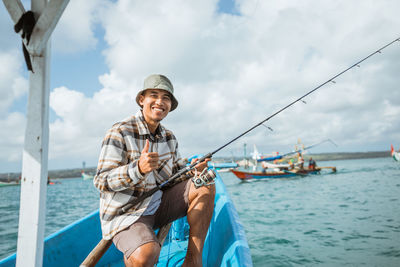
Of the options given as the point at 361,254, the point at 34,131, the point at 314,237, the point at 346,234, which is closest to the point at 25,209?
the point at 34,131

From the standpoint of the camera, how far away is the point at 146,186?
2031 millimetres

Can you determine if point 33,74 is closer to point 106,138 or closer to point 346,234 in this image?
point 106,138

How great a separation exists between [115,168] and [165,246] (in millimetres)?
2247

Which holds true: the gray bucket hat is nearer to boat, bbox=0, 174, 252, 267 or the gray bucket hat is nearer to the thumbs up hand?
the thumbs up hand

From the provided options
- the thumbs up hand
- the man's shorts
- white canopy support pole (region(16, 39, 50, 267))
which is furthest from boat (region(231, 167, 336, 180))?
white canopy support pole (region(16, 39, 50, 267))

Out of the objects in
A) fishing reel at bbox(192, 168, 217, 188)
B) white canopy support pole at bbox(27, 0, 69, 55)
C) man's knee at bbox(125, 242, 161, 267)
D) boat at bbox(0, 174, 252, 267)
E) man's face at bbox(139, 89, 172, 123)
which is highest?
white canopy support pole at bbox(27, 0, 69, 55)

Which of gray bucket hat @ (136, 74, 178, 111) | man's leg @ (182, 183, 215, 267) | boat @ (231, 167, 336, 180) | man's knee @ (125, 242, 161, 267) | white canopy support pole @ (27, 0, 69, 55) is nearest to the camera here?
white canopy support pole @ (27, 0, 69, 55)

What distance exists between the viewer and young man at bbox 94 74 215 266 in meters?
1.66

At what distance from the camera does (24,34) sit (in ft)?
3.77

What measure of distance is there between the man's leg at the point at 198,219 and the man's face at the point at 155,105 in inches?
29.9

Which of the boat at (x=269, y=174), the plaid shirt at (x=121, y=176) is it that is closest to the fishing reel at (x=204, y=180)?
the plaid shirt at (x=121, y=176)

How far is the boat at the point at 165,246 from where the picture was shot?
2.13 meters

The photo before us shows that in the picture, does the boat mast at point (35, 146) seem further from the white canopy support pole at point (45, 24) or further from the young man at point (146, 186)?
the young man at point (146, 186)

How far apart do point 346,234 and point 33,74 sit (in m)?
8.57
